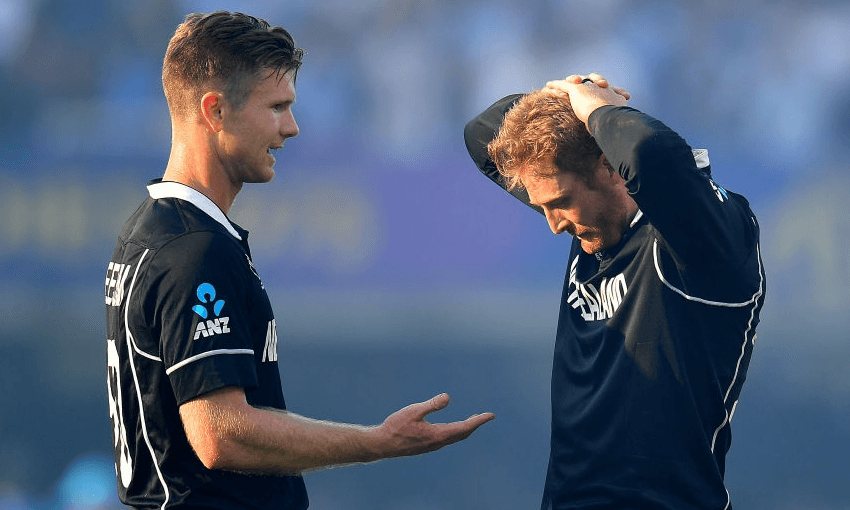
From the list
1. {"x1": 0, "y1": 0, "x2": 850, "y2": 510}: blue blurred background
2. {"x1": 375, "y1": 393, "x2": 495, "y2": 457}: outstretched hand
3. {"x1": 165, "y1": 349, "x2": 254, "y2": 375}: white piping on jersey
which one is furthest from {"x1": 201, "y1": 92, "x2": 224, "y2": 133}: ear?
{"x1": 0, "y1": 0, "x2": 850, "y2": 510}: blue blurred background

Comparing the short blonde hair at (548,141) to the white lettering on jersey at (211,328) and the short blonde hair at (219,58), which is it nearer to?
the short blonde hair at (219,58)

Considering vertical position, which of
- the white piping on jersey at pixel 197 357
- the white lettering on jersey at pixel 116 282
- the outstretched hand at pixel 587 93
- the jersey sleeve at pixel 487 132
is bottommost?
the white piping on jersey at pixel 197 357

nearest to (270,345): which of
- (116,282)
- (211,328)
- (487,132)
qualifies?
(211,328)

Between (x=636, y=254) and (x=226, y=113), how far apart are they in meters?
1.02

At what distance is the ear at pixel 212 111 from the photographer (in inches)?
93.2

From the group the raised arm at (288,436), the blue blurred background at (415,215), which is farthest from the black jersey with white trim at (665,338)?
the blue blurred background at (415,215)

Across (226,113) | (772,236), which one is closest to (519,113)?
(226,113)

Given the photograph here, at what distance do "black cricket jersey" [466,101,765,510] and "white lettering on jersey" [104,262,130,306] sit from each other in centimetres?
110

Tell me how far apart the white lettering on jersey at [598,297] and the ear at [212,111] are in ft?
3.24

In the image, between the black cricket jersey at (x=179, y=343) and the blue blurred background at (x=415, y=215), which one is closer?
the black cricket jersey at (x=179, y=343)

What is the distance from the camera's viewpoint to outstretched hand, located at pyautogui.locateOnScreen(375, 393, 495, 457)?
219 centimetres

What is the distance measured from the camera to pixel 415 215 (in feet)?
18.1

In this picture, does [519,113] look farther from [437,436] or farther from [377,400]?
[377,400]

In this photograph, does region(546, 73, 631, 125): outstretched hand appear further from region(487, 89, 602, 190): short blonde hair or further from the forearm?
the forearm
